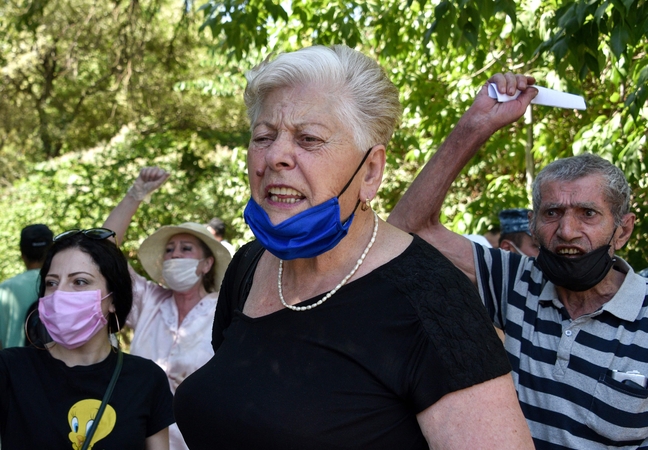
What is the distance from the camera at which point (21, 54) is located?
15.8 meters

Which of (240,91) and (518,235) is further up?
(240,91)

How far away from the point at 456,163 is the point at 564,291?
644mm

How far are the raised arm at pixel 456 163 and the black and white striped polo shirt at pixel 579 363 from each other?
310 millimetres

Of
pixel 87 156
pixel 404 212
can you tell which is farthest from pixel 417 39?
pixel 87 156

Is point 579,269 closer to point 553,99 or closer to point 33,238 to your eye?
point 553,99

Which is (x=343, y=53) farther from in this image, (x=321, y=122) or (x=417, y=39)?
(x=417, y=39)

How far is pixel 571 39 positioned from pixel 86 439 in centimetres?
279

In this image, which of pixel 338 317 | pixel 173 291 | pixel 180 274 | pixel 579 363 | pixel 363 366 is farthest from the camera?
pixel 173 291

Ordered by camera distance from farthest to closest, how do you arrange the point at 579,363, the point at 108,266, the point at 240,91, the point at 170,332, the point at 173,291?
the point at 240,91
the point at 173,291
the point at 170,332
the point at 108,266
the point at 579,363

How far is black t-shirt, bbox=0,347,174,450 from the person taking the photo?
2.81 meters

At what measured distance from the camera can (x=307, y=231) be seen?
1.90 meters

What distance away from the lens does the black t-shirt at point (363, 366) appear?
168 centimetres

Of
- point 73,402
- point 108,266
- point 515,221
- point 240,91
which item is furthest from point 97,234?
point 240,91

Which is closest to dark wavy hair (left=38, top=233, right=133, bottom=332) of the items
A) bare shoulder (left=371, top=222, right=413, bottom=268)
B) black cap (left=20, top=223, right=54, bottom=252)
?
bare shoulder (left=371, top=222, right=413, bottom=268)
